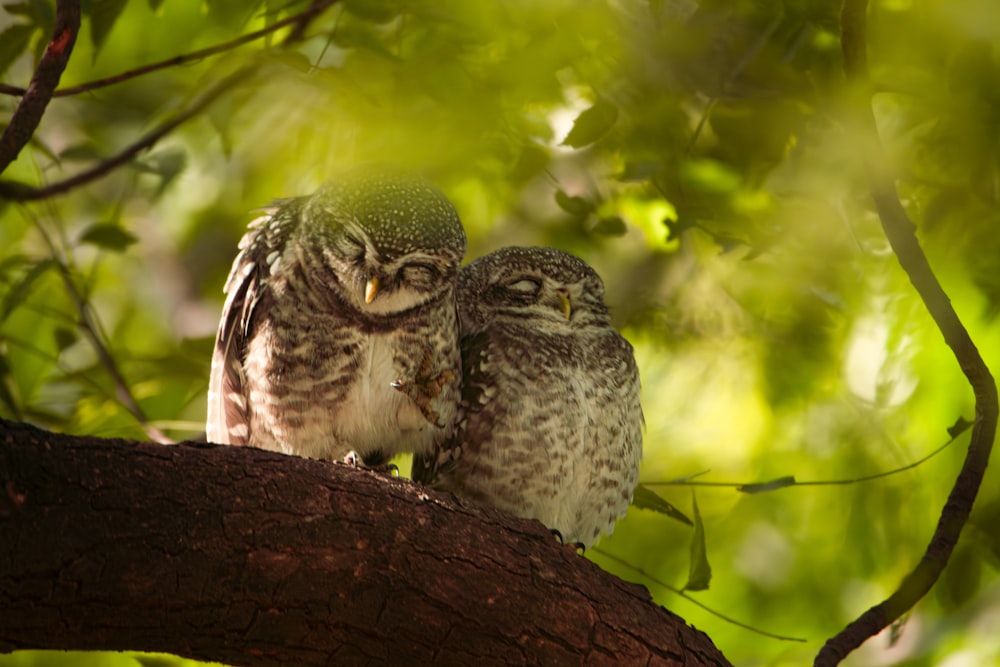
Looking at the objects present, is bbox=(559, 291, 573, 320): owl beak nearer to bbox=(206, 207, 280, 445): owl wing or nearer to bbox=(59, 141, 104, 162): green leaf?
bbox=(206, 207, 280, 445): owl wing

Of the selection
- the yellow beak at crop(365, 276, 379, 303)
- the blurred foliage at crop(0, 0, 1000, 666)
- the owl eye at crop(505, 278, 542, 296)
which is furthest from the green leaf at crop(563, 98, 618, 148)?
the yellow beak at crop(365, 276, 379, 303)

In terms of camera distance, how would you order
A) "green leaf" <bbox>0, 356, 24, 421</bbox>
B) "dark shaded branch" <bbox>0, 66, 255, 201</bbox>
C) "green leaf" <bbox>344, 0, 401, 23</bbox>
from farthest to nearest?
"dark shaded branch" <bbox>0, 66, 255, 201</bbox> → "green leaf" <bbox>0, 356, 24, 421</bbox> → "green leaf" <bbox>344, 0, 401, 23</bbox>

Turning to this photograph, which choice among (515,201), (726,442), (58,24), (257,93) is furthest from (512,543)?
(726,442)

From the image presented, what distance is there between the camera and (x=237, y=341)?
329 cm

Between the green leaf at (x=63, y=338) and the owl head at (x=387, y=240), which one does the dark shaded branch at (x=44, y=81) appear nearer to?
the owl head at (x=387, y=240)

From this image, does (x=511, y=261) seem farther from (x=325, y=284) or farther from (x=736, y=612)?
(x=736, y=612)

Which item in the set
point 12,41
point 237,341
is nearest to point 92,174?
point 12,41

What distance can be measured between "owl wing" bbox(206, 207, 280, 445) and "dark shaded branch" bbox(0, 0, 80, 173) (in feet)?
2.73

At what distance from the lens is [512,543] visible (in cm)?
260

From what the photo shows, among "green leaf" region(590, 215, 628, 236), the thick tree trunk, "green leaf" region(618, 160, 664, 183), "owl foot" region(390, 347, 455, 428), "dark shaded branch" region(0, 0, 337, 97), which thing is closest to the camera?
the thick tree trunk

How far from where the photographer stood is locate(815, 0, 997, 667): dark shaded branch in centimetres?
261

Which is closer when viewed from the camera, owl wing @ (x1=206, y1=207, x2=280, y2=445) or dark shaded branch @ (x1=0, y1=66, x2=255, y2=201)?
owl wing @ (x1=206, y1=207, x2=280, y2=445)

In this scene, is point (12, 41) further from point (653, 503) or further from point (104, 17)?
point (653, 503)

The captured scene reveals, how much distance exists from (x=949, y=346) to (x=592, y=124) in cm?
109
